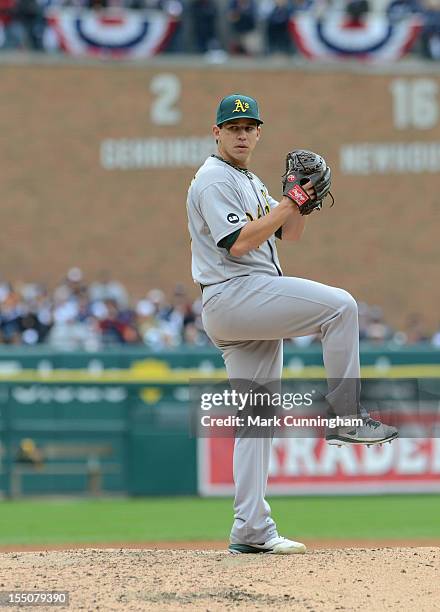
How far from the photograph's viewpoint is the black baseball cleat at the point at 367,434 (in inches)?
221

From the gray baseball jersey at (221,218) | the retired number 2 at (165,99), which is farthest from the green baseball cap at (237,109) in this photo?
the retired number 2 at (165,99)

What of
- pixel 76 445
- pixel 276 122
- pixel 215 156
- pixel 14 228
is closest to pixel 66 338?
pixel 76 445

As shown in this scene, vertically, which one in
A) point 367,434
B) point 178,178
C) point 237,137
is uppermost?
point 178,178

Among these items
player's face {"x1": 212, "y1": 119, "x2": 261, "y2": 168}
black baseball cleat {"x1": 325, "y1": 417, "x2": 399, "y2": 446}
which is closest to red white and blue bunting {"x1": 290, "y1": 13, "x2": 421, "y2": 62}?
player's face {"x1": 212, "y1": 119, "x2": 261, "y2": 168}

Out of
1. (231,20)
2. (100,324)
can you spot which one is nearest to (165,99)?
(231,20)

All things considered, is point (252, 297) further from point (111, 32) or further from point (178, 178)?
point (178, 178)

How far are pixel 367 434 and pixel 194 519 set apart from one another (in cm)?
570

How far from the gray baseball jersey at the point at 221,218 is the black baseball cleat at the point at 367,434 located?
0.90 m

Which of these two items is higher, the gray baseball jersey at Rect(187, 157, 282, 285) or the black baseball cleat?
the gray baseball jersey at Rect(187, 157, 282, 285)

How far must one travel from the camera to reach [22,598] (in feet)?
17.7

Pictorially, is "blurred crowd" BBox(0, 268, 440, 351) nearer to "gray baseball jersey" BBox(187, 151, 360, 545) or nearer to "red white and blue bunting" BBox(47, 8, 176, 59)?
"red white and blue bunting" BBox(47, 8, 176, 59)

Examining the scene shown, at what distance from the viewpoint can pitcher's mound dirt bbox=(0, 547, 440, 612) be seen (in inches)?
209

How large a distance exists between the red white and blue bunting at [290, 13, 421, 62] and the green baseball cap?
15.9 metres

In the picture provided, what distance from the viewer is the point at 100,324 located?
16734 mm
